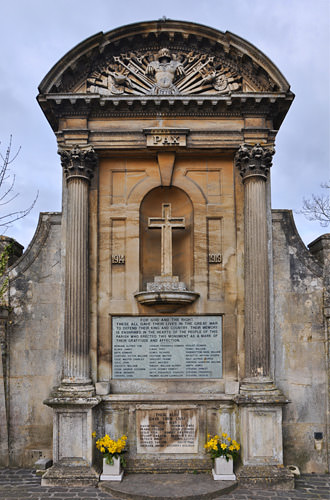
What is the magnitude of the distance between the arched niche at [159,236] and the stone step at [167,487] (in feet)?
12.1

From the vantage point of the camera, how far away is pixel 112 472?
334 inches

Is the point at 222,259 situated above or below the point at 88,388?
above

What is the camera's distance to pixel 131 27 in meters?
9.99

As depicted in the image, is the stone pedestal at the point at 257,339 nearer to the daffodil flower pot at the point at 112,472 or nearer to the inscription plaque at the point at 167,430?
the inscription plaque at the point at 167,430

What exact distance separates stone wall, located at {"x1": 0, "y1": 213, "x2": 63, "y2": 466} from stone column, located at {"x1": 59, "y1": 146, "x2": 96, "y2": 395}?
56cm

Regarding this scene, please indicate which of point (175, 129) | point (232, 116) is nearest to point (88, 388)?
point (175, 129)

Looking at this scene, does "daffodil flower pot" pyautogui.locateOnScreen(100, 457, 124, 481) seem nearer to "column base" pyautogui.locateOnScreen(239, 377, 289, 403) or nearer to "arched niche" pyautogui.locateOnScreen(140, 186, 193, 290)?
"column base" pyautogui.locateOnScreen(239, 377, 289, 403)

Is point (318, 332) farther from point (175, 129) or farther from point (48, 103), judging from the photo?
point (48, 103)

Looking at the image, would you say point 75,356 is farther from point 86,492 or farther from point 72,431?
point 86,492

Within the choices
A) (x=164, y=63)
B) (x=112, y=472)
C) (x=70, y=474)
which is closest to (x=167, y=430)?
(x=112, y=472)

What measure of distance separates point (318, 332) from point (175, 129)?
16.5 ft

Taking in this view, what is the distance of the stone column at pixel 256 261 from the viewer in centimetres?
904

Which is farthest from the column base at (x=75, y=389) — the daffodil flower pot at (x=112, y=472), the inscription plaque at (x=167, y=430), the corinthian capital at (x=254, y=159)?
the corinthian capital at (x=254, y=159)

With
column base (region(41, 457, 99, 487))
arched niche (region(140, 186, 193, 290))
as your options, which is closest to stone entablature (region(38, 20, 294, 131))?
arched niche (region(140, 186, 193, 290))
